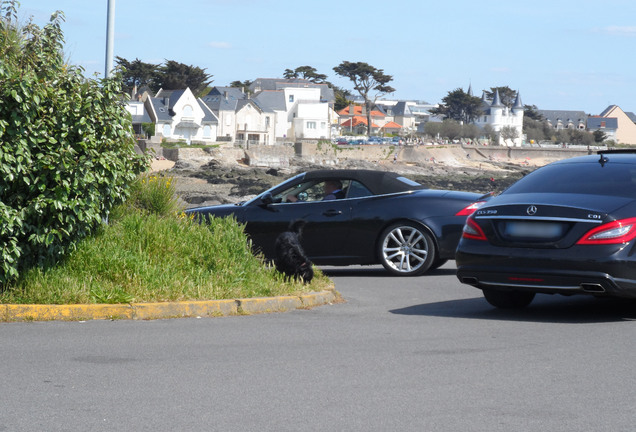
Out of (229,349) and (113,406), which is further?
(229,349)

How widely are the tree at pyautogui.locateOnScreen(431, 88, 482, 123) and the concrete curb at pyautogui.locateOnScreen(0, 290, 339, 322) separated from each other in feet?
550

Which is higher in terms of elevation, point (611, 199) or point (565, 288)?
point (611, 199)

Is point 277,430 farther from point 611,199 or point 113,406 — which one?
point 611,199

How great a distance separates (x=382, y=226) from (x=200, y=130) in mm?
99227

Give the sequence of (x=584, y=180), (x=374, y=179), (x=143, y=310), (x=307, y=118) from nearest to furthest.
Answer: (x=143, y=310) → (x=584, y=180) → (x=374, y=179) → (x=307, y=118)

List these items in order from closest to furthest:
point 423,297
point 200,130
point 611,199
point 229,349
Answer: point 229,349, point 611,199, point 423,297, point 200,130

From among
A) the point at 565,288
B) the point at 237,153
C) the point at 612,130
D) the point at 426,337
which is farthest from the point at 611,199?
the point at 612,130

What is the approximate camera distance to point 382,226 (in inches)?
452

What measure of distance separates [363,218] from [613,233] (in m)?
4.54

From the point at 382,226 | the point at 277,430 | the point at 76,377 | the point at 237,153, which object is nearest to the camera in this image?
the point at 277,430

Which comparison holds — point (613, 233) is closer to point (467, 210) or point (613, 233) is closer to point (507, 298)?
point (507, 298)

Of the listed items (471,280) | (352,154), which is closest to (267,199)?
(471,280)

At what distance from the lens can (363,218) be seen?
11.6m

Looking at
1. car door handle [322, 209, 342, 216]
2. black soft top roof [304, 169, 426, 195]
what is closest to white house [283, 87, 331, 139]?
black soft top roof [304, 169, 426, 195]
